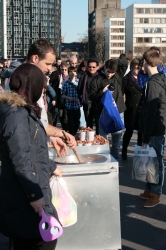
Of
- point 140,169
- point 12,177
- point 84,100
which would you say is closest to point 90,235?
point 12,177

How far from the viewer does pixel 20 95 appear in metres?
2.88

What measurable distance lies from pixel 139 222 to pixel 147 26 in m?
156

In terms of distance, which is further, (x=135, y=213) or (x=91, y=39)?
(x=91, y=39)

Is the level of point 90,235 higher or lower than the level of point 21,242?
lower

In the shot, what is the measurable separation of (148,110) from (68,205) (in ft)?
7.49

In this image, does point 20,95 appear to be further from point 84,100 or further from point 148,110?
point 84,100

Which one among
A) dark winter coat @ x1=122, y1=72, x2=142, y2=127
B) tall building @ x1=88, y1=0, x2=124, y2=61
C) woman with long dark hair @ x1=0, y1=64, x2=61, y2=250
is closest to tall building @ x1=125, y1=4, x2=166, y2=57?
tall building @ x1=88, y1=0, x2=124, y2=61

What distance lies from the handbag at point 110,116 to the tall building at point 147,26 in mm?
147861

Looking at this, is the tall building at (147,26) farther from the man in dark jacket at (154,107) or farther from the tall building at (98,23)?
the man in dark jacket at (154,107)

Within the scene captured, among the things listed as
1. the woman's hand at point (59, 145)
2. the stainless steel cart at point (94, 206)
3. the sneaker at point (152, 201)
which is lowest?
the sneaker at point (152, 201)

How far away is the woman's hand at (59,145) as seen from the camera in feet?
13.2

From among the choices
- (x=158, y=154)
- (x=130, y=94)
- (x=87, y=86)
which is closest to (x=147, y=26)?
(x=87, y=86)

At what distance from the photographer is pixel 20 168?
2.73 m

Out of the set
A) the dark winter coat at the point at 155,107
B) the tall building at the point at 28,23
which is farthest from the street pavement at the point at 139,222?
the tall building at the point at 28,23
